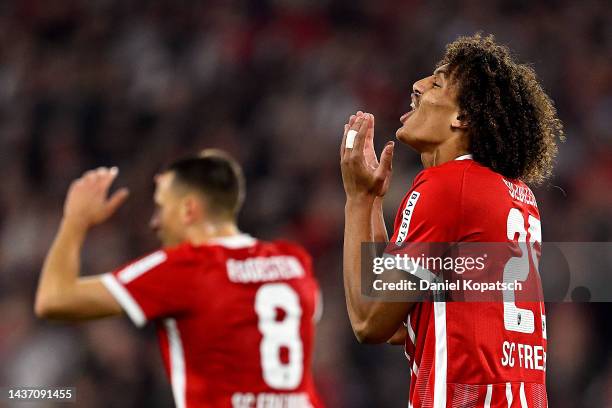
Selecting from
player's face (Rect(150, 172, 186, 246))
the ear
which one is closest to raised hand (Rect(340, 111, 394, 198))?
the ear

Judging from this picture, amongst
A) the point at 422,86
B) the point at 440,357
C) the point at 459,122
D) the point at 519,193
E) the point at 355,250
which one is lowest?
the point at 440,357

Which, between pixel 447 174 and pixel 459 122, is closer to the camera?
pixel 447 174

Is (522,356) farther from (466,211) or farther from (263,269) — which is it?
(263,269)

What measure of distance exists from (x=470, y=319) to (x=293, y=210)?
16.7ft

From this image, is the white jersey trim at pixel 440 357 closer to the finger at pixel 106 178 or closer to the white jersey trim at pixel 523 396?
the white jersey trim at pixel 523 396

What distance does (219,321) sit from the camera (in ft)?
11.8

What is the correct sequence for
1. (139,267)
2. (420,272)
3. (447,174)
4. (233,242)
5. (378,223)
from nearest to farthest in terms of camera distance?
1. (420,272)
2. (447,174)
3. (139,267)
4. (378,223)
5. (233,242)

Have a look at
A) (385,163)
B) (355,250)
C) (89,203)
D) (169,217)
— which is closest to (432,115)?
(385,163)

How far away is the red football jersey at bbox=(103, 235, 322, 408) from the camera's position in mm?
3523

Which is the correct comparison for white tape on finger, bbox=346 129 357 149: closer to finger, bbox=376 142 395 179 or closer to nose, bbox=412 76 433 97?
finger, bbox=376 142 395 179

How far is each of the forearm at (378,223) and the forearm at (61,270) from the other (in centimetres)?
103

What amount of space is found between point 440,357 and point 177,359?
97 centimetres

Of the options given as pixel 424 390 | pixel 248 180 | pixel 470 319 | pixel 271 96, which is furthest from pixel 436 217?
pixel 271 96

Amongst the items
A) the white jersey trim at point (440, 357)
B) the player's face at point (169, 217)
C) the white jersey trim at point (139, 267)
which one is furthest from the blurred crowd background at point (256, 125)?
the white jersey trim at point (440, 357)
